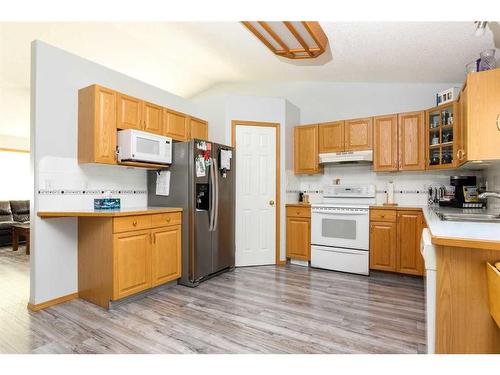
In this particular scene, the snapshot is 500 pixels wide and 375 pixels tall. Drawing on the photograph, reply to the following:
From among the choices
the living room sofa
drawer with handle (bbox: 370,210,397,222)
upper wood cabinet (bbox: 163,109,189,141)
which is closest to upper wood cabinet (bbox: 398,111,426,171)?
drawer with handle (bbox: 370,210,397,222)

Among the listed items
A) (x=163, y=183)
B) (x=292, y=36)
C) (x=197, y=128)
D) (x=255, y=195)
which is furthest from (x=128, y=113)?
(x=255, y=195)

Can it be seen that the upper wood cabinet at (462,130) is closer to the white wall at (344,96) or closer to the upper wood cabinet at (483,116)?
the upper wood cabinet at (483,116)

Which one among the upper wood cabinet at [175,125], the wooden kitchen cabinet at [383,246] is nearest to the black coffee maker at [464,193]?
the wooden kitchen cabinet at [383,246]

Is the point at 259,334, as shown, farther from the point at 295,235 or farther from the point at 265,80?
the point at 265,80

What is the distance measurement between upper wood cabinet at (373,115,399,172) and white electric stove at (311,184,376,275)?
366 millimetres

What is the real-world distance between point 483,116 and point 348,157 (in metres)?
1.95

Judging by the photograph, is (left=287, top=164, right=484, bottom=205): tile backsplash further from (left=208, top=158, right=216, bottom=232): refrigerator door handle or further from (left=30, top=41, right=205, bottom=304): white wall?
(left=30, top=41, right=205, bottom=304): white wall

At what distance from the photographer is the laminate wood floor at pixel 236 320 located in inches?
79.6

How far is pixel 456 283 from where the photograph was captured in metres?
1.46

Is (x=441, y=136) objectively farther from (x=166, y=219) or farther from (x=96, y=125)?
(x=96, y=125)

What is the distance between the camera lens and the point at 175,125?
12.5 ft

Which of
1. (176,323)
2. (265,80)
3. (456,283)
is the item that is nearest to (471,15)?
(456,283)

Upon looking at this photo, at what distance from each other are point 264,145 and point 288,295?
7.21 ft

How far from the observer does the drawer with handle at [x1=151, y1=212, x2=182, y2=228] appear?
3.00 m
